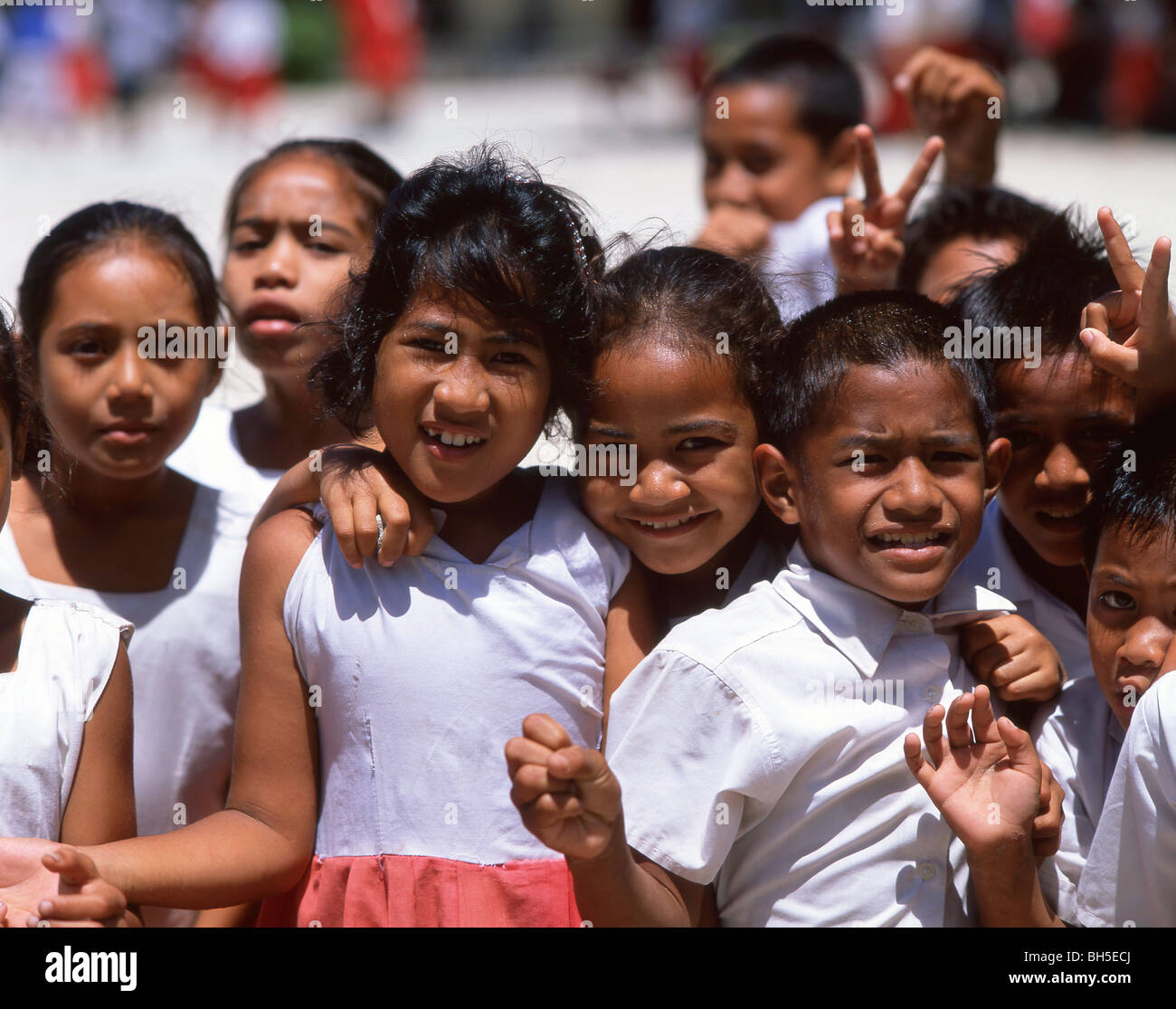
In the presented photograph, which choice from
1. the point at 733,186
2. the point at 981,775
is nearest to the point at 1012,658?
the point at 981,775

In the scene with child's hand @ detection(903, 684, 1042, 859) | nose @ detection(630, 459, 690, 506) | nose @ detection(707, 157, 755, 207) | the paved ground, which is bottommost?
child's hand @ detection(903, 684, 1042, 859)

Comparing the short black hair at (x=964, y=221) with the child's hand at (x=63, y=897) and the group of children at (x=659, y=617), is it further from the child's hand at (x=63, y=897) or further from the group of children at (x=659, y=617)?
the child's hand at (x=63, y=897)

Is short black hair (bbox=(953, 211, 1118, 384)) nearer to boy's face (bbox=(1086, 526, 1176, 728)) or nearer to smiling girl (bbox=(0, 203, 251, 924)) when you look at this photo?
boy's face (bbox=(1086, 526, 1176, 728))

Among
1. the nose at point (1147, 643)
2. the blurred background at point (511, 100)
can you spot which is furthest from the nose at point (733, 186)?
the blurred background at point (511, 100)

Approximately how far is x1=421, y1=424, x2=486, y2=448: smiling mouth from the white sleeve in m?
0.44

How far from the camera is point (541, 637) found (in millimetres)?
2172

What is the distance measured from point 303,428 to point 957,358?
149 cm

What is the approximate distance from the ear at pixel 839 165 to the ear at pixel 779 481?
2.09m

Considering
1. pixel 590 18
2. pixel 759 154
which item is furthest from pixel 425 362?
pixel 590 18

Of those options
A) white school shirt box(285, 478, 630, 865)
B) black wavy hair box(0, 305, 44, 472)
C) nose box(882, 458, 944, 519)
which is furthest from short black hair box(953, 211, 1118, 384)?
black wavy hair box(0, 305, 44, 472)

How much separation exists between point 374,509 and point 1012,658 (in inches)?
40.7

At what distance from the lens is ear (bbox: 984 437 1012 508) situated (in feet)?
7.17

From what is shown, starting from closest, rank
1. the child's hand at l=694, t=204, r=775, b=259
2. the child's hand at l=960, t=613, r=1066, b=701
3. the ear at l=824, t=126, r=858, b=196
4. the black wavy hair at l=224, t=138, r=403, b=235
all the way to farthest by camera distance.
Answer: the child's hand at l=960, t=613, r=1066, b=701
the black wavy hair at l=224, t=138, r=403, b=235
the child's hand at l=694, t=204, r=775, b=259
the ear at l=824, t=126, r=858, b=196
